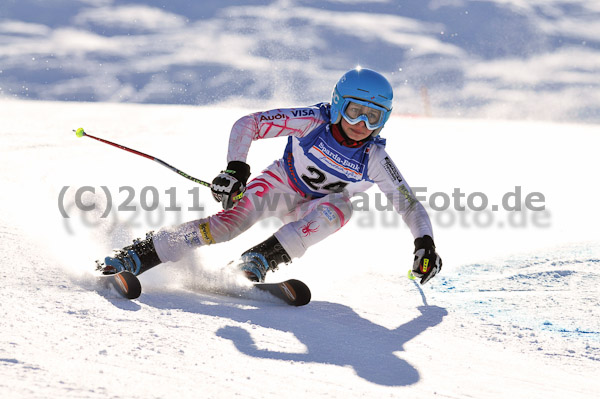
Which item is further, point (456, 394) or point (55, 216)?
point (55, 216)

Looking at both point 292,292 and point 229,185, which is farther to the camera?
point 229,185

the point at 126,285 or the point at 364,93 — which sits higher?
the point at 364,93

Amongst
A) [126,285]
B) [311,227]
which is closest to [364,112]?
[311,227]

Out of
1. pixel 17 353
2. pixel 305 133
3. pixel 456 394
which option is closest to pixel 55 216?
pixel 305 133

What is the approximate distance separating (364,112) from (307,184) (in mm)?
660

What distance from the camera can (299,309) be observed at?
10.5 feet

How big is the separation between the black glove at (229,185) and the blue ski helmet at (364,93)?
2.60 feet

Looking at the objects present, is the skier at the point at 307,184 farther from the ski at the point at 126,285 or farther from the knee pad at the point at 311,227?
the ski at the point at 126,285

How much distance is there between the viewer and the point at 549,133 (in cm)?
1500

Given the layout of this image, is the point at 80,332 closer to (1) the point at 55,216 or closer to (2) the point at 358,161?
(2) the point at 358,161

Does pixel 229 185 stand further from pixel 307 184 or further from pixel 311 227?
pixel 307 184

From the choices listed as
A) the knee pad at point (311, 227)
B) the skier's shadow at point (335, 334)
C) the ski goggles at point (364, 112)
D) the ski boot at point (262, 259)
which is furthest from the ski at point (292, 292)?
the ski goggles at point (364, 112)

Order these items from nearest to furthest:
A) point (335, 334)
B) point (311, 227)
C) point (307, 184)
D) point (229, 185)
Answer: point (335, 334), point (229, 185), point (311, 227), point (307, 184)

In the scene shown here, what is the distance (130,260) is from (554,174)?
783 cm
